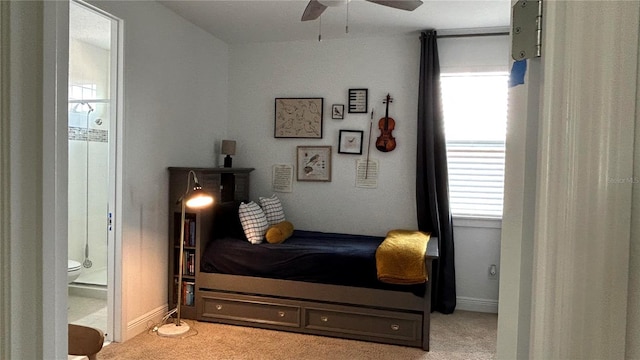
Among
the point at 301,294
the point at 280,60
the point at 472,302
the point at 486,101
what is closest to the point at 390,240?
the point at 301,294

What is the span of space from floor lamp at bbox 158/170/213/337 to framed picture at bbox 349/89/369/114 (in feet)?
5.55

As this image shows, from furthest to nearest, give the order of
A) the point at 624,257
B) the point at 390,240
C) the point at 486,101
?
1. the point at 486,101
2. the point at 390,240
3. the point at 624,257

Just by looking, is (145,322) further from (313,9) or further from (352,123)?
(313,9)

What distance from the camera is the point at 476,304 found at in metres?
4.24

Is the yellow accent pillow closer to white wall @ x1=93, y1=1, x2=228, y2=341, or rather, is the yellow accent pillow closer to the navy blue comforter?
the navy blue comforter

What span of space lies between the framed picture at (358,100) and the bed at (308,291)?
1331 millimetres

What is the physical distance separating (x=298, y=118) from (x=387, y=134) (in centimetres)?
91

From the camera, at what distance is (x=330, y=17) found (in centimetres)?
387

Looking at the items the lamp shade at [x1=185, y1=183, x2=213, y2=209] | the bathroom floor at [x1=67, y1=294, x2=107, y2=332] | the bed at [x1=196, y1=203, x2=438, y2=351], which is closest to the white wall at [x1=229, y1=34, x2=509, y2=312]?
the bed at [x1=196, y1=203, x2=438, y2=351]

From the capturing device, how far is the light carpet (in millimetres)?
3135

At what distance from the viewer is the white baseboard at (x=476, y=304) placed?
4191 mm

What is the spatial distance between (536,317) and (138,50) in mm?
3380

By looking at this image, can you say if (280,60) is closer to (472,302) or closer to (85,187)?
(85,187)

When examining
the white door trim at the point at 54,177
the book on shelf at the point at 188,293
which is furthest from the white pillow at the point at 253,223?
the white door trim at the point at 54,177
